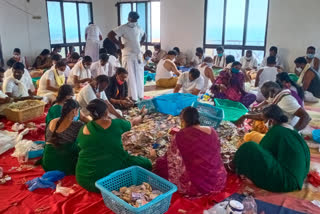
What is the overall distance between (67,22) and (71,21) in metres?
0.20

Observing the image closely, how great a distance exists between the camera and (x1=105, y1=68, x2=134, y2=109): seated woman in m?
5.03

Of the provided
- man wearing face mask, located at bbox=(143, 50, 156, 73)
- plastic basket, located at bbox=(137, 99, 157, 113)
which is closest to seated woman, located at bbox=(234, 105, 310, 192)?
plastic basket, located at bbox=(137, 99, 157, 113)

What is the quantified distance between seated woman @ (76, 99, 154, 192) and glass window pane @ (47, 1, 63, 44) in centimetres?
895

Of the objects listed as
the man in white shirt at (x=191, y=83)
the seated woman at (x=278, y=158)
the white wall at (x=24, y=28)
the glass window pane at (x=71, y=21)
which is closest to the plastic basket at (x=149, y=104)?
the man in white shirt at (x=191, y=83)

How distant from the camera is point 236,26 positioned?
9625 mm

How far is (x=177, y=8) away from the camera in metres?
10.6

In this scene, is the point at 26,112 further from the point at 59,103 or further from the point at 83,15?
the point at 83,15

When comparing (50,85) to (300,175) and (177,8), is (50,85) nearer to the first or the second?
(300,175)

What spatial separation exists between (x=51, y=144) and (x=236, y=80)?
3555 millimetres

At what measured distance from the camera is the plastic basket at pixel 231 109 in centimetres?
475

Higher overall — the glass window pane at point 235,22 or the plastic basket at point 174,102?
the glass window pane at point 235,22

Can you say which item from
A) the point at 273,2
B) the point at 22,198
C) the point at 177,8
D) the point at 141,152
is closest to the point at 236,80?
the point at 141,152

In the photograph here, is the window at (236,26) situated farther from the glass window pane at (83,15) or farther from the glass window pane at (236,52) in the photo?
the glass window pane at (83,15)

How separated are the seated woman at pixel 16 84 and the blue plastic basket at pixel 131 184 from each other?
3.35 metres
